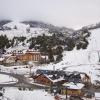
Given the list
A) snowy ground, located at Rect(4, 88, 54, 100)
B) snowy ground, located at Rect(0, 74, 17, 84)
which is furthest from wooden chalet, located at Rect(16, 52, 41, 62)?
snowy ground, located at Rect(4, 88, 54, 100)

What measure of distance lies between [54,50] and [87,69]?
75.3 ft

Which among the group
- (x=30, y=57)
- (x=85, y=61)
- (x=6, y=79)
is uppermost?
(x=30, y=57)

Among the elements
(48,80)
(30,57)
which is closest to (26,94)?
(48,80)

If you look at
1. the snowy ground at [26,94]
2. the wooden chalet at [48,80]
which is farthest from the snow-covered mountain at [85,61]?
the snowy ground at [26,94]

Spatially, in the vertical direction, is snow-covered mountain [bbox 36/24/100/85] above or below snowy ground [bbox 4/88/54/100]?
above

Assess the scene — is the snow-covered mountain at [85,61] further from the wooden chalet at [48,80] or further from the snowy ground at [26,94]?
the snowy ground at [26,94]

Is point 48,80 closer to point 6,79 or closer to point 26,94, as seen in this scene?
point 6,79

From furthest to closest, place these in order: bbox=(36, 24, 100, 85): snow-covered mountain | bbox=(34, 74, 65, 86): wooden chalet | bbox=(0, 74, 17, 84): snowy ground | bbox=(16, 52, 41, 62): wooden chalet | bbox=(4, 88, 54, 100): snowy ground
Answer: bbox=(16, 52, 41, 62): wooden chalet, bbox=(36, 24, 100, 85): snow-covered mountain, bbox=(0, 74, 17, 84): snowy ground, bbox=(34, 74, 65, 86): wooden chalet, bbox=(4, 88, 54, 100): snowy ground

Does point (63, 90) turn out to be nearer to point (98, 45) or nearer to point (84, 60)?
point (84, 60)

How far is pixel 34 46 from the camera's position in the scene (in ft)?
355

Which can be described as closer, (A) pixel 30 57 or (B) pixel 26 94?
(B) pixel 26 94

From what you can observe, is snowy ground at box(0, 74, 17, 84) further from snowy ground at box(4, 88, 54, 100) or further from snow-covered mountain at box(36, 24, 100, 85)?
snow-covered mountain at box(36, 24, 100, 85)

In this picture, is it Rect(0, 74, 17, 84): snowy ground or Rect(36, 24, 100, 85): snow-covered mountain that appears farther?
Rect(36, 24, 100, 85): snow-covered mountain

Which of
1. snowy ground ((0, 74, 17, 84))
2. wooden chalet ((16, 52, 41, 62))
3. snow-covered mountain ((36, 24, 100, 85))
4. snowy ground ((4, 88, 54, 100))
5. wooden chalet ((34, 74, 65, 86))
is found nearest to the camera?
snowy ground ((4, 88, 54, 100))
